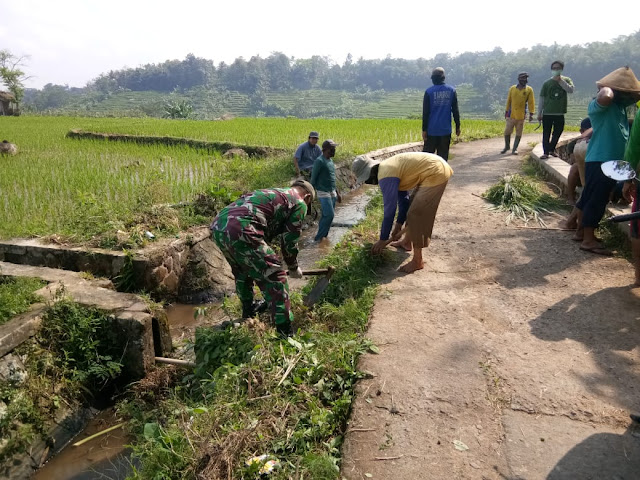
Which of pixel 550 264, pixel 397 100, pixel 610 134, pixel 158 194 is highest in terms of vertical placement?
pixel 397 100

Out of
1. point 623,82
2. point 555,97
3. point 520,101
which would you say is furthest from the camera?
point 520,101

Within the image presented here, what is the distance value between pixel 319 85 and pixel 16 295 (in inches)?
3392

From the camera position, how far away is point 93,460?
3002mm

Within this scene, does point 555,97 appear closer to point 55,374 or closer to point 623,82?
point 623,82

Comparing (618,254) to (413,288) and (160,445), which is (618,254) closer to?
(413,288)

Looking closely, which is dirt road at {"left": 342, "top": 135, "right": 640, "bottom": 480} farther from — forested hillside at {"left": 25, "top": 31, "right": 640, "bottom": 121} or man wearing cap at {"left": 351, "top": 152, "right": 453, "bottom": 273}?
forested hillside at {"left": 25, "top": 31, "right": 640, "bottom": 121}

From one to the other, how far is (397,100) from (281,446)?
67305mm

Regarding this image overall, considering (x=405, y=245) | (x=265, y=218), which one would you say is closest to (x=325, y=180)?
(x=405, y=245)

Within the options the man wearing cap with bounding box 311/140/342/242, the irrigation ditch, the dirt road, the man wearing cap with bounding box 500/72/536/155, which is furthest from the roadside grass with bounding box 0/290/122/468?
the man wearing cap with bounding box 500/72/536/155

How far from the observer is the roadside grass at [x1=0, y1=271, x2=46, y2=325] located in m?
3.36

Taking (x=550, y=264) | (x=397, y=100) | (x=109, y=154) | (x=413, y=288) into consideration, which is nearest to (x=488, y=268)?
(x=550, y=264)

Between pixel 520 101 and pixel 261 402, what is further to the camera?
pixel 520 101

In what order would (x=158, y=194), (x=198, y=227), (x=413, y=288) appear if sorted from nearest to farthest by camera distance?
(x=413, y=288)
(x=198, y=227)
(x=158, y=194)

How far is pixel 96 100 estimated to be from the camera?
226ft
